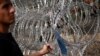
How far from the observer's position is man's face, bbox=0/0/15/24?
10.7 feet

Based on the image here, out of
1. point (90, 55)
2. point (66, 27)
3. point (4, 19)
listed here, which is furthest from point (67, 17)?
point (4, 19)

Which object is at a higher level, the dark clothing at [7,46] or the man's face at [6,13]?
the man's face at [6,13]

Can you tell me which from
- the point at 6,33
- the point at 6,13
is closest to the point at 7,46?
the point at 6,33

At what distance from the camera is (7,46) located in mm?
3203

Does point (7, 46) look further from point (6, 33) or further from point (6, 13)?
point (6, 13)

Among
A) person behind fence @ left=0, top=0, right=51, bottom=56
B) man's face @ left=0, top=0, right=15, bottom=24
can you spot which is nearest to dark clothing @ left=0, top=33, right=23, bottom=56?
person behind fence @ left=0, top=0, right=51, bottom=56

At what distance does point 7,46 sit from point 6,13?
0.25m

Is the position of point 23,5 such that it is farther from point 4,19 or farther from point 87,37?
point 4,19

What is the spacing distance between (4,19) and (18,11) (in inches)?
170

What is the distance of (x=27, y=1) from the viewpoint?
7676 millimetres

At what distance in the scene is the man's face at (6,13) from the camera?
128 inches

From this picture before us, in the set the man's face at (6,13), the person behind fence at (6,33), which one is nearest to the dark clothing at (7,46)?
the person behind fence at (6,33)

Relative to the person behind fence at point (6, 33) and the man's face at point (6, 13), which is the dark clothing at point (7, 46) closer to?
the person behind fence at point (6, 33)

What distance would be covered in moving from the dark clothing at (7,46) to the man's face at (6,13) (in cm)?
11
